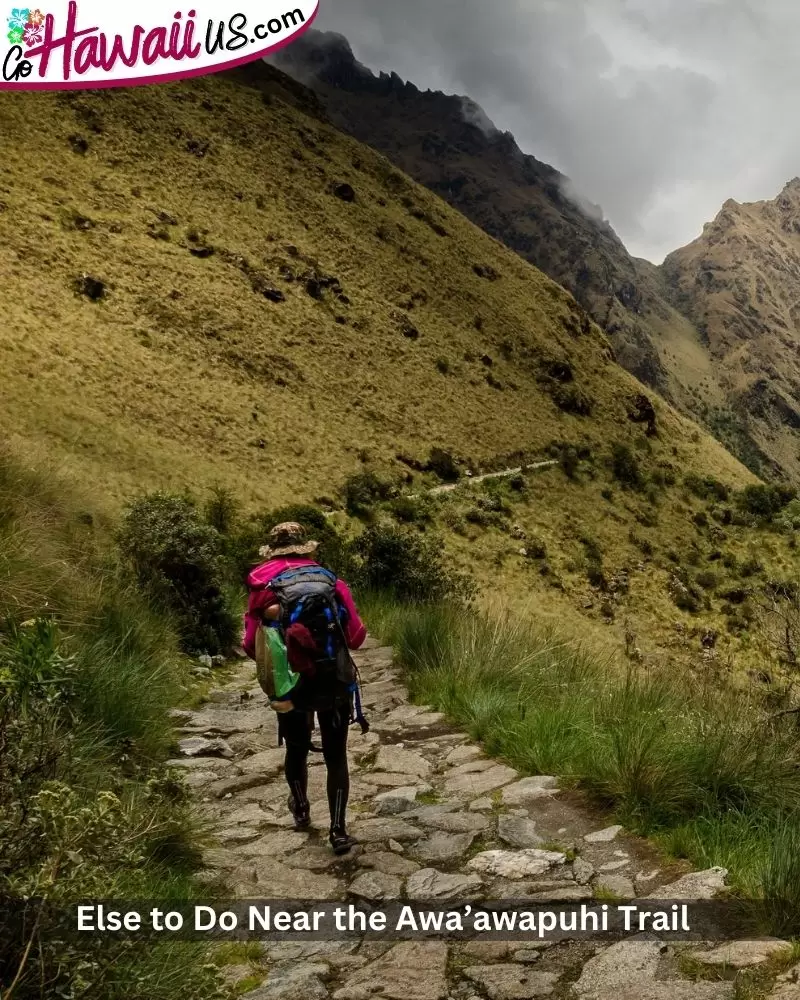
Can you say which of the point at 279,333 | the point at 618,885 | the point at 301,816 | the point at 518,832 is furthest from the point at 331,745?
the point at 279,333

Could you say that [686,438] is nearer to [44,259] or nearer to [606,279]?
[44,259]

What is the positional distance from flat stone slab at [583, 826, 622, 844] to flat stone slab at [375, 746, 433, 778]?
5.47 feet

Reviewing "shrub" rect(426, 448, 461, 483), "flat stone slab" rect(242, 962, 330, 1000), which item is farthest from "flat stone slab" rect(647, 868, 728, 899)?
"shrub" rect(426, 448, 461, 483)

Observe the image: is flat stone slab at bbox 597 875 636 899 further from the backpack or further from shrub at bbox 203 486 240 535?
shrub at bbox 203 486 240 535

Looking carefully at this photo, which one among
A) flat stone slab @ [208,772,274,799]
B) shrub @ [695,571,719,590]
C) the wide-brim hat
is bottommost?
shrub @ [695,571,719,590]

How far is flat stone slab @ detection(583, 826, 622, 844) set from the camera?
383 centimetres

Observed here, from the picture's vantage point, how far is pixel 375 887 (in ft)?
12.2

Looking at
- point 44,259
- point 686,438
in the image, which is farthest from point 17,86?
point 686,438

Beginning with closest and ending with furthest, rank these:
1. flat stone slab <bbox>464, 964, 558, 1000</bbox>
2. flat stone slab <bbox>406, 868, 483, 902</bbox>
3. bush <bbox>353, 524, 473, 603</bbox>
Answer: flat stone slab <bbox>464, 964, 558, 1000</bbox> → flat stone slab <bbox>406, 868, 483, 902</bbox> → bush <bbox>353, 524, 473, 603</bbox>

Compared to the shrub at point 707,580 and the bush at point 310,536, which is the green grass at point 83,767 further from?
the shrub at point 707,580

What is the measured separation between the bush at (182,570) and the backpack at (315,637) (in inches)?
198

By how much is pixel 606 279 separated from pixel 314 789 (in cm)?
19350

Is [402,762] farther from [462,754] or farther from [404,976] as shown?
[404,976]

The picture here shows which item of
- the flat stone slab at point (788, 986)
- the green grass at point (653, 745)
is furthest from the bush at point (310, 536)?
the flat stone slab at point (788, 986)
